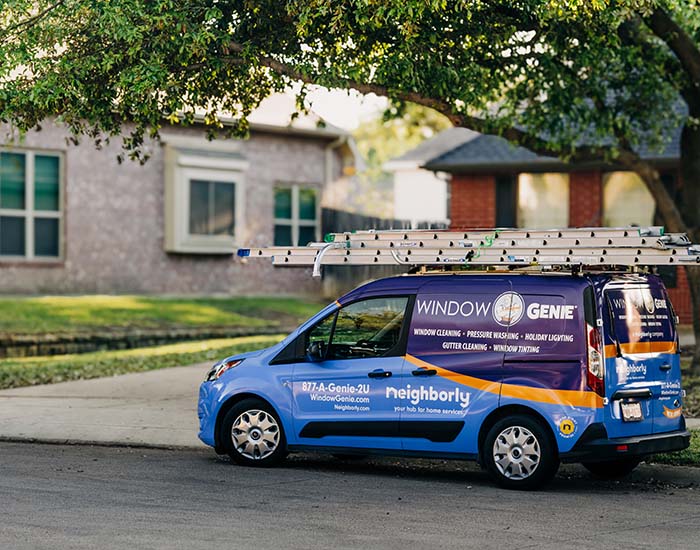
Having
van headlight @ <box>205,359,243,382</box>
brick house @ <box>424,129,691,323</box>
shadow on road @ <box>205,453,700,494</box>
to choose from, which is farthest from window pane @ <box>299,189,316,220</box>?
van headlight @ <box>205,359,243,382</box>

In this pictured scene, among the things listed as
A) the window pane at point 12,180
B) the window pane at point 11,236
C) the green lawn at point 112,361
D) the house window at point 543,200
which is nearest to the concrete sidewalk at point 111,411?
the green lawn at point 112,361

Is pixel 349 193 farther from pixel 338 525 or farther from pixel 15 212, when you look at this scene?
pixel 338 525

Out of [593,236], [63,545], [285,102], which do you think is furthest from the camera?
[285,102]

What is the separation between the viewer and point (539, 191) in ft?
92.0

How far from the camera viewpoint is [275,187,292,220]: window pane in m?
32.5

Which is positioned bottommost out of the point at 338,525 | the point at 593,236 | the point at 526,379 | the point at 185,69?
the point at 338,525

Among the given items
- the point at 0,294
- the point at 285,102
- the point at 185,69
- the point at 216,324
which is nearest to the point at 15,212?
the point at 0,294

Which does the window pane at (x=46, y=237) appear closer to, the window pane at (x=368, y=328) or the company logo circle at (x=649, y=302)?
the window pane at (x=368, y=328)

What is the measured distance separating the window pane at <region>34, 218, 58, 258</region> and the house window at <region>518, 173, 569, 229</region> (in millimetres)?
9748

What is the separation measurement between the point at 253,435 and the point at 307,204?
2162 cm

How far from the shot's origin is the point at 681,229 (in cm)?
1822

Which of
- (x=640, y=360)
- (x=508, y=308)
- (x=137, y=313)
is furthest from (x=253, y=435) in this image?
(x=137, y=313)

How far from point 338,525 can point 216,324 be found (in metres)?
18.3

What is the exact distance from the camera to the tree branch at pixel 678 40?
1722 cm
